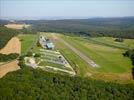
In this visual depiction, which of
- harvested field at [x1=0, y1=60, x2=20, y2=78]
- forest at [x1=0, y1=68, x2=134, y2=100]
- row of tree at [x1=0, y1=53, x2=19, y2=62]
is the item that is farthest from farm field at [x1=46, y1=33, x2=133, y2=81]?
row of tree at [x1=0, y1=53, x2=19, y2=62]

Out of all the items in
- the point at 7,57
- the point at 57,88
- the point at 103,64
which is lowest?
the point at 7,57

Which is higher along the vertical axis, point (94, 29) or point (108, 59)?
point (108, 59)

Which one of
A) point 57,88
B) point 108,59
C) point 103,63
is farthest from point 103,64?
point 57,88

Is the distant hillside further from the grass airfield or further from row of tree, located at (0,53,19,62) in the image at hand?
row of tree, located at (0,53,19,62)

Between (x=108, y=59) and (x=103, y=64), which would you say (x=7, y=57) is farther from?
(x=108, y=59)

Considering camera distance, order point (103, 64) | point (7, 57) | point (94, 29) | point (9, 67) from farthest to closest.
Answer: point (94, 29) → point (7, 57) → point (103, 64) → point (9, 67)

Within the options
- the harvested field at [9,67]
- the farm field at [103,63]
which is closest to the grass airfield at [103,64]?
the farm field at [103,63]

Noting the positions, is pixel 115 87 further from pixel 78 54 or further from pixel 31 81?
pixel 78 54

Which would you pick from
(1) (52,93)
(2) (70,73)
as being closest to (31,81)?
(1) (52,93)

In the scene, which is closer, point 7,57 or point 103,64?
point 103,64
